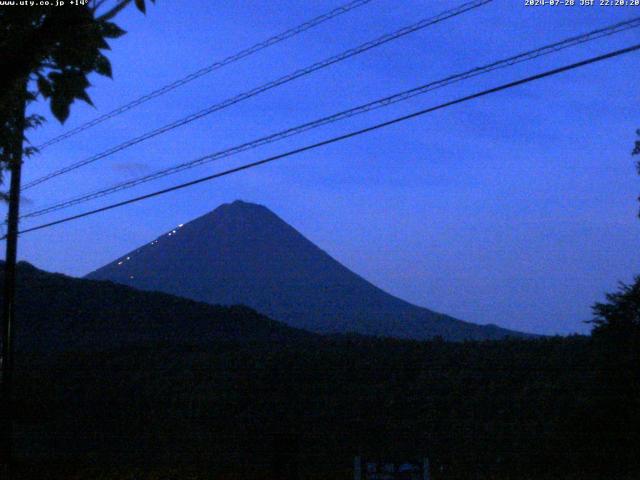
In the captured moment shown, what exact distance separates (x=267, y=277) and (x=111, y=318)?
Result: 156 ft

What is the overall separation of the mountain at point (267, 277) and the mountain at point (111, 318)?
15976 millimetres

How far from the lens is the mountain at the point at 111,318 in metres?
41.3

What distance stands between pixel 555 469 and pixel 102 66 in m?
14.6

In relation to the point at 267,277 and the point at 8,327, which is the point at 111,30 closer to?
the point at 8,327

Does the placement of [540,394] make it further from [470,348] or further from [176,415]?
[176,415]

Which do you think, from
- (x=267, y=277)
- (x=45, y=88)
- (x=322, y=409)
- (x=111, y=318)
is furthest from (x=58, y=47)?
(x=267, y=277)

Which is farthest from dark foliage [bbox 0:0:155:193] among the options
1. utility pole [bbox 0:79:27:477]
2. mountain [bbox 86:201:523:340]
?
mountain [bbox 86:201:523:340]

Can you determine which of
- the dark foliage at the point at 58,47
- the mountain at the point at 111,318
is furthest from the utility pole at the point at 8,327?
the mountain at the point at 111,318

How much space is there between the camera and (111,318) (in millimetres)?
45156

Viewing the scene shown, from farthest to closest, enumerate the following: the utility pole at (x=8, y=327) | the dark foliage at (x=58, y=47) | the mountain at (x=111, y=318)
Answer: the mountain at (x=111, y=318) < the utility pole at (x=8, y=327) < the dark foliage at (x=58, y=47)

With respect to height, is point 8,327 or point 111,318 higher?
point 111,318

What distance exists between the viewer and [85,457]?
22.0m

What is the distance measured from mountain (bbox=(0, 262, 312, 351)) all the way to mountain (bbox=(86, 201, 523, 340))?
52.4ft

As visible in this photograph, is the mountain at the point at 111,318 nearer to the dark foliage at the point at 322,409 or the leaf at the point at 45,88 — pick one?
the dark foliage at the point at 322,409
